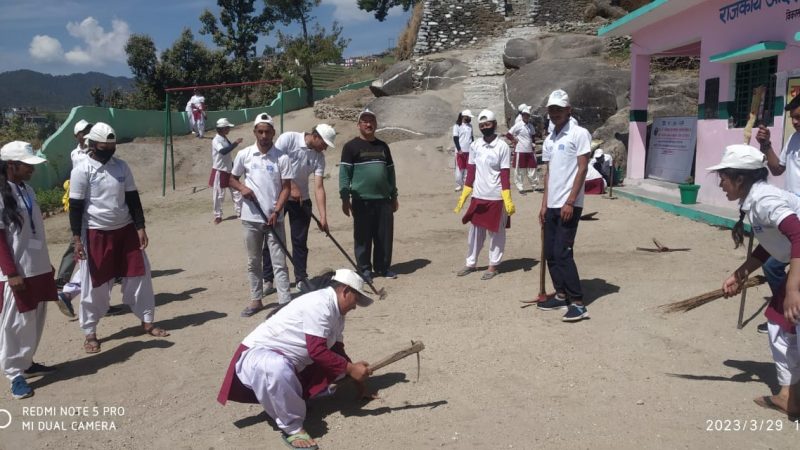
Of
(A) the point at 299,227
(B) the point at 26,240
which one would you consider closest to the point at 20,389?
(B) the point at 26,240

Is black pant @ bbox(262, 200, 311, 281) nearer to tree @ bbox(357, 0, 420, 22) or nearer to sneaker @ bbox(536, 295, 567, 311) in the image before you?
sneaker @ bbox(536, 295, 567, 311)

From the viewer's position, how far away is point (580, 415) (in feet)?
11.6

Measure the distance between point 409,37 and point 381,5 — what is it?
84.7 feet

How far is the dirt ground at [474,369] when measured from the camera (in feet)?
11.4

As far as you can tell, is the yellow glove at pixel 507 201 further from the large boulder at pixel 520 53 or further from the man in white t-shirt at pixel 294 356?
the large boulder at pixel 520 53

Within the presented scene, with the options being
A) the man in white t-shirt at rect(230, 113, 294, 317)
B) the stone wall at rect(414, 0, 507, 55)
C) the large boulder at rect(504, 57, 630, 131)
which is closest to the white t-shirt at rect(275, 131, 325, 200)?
the man in white t-shirt at rect(230, 113, 294, 317)

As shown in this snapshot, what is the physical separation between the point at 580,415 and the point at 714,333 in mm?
1865

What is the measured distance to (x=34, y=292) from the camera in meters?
4.41

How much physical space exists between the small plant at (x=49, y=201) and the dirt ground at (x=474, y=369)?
24.0 feet

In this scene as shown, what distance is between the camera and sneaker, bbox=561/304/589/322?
5102 mm

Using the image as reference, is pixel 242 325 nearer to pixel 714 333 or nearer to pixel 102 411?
pixel 102 411

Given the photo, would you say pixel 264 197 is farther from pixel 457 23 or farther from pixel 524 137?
pixel 457 23

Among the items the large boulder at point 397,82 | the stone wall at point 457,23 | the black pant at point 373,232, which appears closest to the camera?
the black pant at point 373,232

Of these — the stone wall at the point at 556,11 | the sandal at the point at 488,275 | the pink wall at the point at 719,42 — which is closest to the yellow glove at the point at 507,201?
the sandal at the point at 488,275
